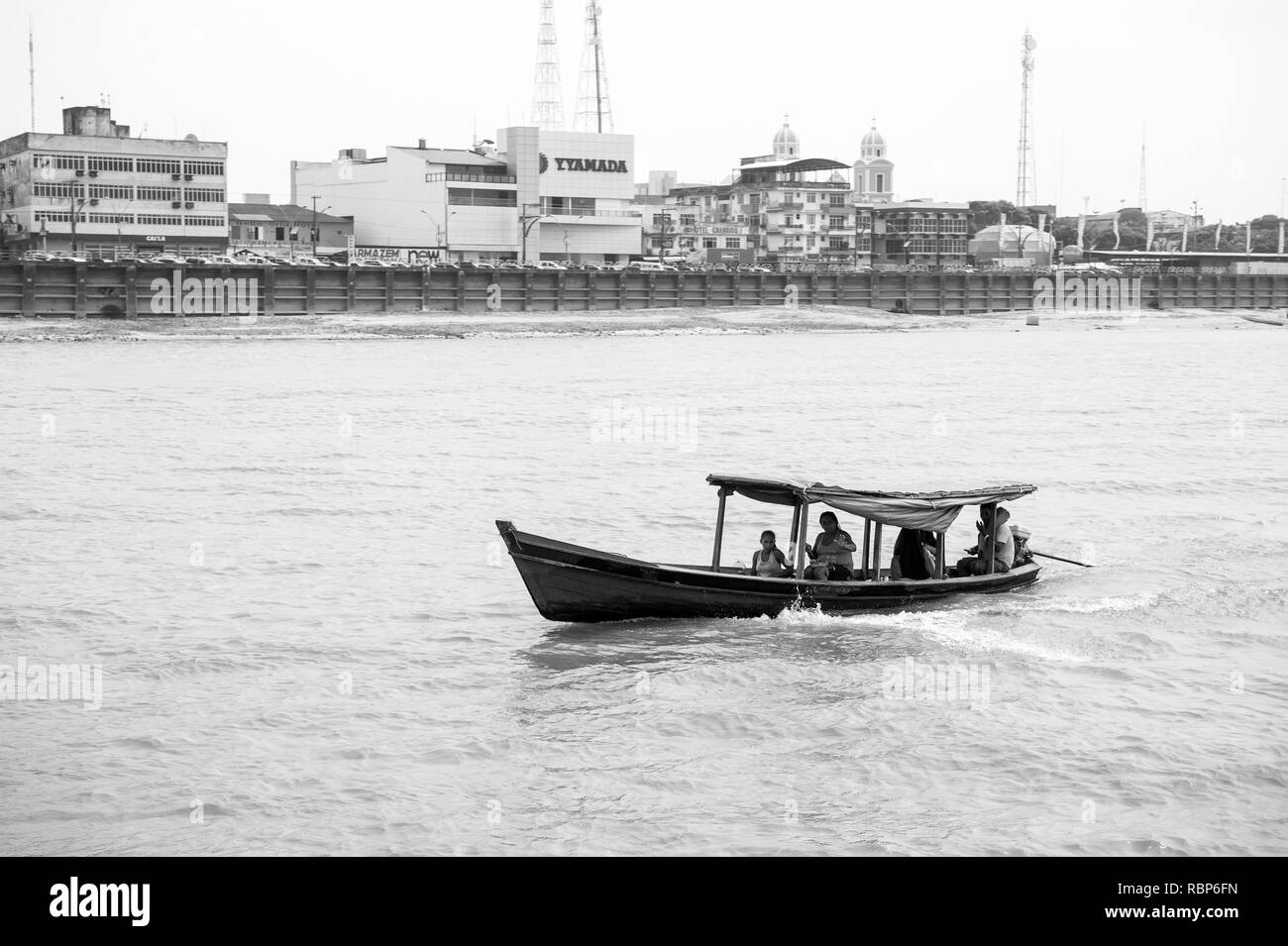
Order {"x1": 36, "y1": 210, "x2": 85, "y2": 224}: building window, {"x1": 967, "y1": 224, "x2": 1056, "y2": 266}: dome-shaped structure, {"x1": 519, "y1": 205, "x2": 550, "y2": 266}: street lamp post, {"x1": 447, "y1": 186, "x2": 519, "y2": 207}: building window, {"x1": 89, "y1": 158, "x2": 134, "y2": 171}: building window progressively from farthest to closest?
1. {"x1": 967, "y1": 224, "x2": 1056, "y2": 266}: dome-shaped structure
2. {"x1": 519, "y1": 205, "x2": 550, "y2": 266}: street lamp post
3. {"x1": 447, "y1": 186, "x2": 519, "y2": 207}: building window
4. {"x1": 89, "y1": 158, "x2": 134, "y2": 171}: building window
5. {"x1": 36, "y1": 210, "x2": 85, "y2": 224}: building window

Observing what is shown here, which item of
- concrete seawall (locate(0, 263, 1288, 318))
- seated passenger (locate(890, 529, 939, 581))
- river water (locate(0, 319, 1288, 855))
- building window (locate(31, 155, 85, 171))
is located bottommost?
river water (locate(0, 319, 1288, 855))

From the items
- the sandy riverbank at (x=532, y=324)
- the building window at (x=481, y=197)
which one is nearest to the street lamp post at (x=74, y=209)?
the building window at (x=481, y=197)

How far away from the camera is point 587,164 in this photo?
4852 inches

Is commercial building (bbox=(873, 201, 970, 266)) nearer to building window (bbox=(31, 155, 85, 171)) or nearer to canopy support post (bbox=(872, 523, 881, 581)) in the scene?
building window (bbox=(31, 155, 85, 171))

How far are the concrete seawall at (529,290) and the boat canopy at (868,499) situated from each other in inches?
2391

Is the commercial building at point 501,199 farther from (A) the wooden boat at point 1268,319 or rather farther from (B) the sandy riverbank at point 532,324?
(A) the wooden boat at point 1268,319

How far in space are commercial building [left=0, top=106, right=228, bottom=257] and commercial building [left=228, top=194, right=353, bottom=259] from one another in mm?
7579

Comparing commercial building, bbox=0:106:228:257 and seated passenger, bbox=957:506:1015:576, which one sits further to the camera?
commercial building, bbox=0:106:228:257

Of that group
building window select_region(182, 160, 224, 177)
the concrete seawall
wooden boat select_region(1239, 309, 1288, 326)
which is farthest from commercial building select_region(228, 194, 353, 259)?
wooden boat select_region(1239, 309, 1288, 326)

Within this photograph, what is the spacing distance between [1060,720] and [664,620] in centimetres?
542

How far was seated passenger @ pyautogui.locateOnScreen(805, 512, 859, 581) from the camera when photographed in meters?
19.8

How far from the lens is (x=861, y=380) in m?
56.4

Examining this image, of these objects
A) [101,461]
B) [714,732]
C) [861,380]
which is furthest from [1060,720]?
[861,380]
